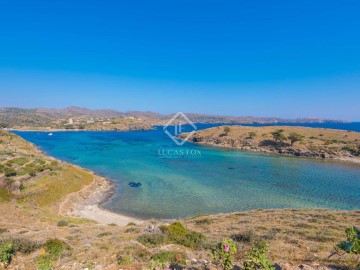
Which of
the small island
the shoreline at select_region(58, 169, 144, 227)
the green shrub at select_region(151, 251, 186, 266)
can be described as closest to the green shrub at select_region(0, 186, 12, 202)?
the shoreline at select_region(58, 169, 144, 227)

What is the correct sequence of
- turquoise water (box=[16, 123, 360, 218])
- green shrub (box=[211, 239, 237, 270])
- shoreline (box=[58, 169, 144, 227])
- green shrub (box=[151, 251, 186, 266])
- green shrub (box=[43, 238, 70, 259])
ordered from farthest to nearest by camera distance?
turquoise water (box=[16, 123, 360, 218]), shoreline (box=[58, 169, 144, 227]), green shrub (box=[43, 238, 70, 259]), green shrub (box=[151, 251, 186, 266]), green shrub (box=[211, 239, 237, 270])

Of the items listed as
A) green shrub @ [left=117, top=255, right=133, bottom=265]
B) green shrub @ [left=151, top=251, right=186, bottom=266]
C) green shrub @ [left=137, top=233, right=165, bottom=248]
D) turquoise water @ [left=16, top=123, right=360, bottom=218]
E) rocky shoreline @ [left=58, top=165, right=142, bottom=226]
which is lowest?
rocky shoreline @ [left=58, top=165, right=142, bottom=226]

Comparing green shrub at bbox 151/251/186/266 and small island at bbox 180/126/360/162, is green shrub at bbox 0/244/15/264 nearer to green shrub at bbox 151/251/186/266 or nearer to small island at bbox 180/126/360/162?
green shrub at bbox 151/251/186/266

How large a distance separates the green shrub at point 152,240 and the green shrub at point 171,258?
8.06ft

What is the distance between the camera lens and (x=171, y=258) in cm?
910

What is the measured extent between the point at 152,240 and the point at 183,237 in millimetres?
1737

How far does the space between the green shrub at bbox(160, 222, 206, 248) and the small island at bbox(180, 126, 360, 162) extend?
71564 mm

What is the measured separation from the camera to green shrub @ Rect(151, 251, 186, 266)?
880 centimetres

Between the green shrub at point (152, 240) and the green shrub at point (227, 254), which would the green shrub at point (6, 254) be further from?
the green shrub at point (227, 254)

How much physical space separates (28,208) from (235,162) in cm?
4900

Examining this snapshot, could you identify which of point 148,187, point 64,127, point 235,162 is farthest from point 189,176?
point 64,127

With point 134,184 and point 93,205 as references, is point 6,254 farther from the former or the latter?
point 134,184

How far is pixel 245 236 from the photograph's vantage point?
12.1 meters

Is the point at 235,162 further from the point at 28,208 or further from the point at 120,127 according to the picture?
the point at 120,127
